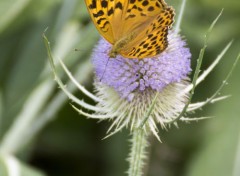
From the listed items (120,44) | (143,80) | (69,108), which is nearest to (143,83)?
(143,80)

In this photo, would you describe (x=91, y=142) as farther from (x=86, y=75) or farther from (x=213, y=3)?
(x=213, y=3)

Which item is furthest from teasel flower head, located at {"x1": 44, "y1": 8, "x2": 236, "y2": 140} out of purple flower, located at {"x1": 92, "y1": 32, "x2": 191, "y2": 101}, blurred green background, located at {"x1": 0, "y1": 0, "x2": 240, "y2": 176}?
blurred green background, located at {"x1": 0, "y1": 0, "x2": 240, "y2": 176}

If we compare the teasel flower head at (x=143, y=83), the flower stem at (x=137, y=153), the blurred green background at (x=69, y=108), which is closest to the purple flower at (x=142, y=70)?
the teasel flower head at (x=143, y=83)

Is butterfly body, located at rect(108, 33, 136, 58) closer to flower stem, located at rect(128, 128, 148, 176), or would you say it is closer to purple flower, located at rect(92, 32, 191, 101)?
purple flower, located at rect(92, 32, 191, 101)

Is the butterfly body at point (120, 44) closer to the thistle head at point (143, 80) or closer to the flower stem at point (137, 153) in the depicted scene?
the thistle head at point (143, 80)

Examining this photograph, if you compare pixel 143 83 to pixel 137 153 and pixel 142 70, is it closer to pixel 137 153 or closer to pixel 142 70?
pixel 142 70

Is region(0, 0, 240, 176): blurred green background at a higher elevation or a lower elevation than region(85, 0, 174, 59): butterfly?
lower

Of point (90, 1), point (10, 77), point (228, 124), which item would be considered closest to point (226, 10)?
point (228, 124)
